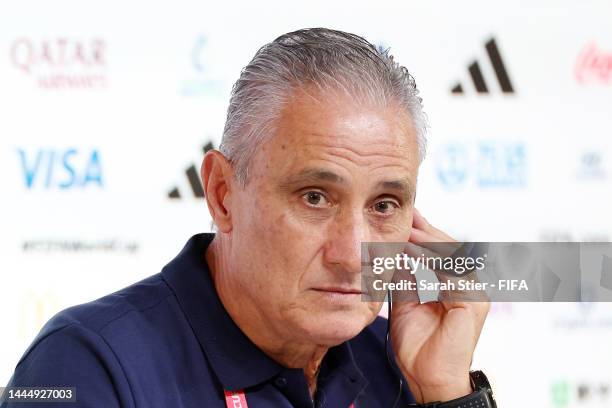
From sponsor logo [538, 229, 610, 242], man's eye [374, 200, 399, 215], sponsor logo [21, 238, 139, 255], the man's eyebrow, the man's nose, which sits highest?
the man's eyebrow

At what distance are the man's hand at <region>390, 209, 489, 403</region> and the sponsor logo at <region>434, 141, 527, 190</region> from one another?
1.52 m

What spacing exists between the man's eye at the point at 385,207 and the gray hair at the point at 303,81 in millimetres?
129

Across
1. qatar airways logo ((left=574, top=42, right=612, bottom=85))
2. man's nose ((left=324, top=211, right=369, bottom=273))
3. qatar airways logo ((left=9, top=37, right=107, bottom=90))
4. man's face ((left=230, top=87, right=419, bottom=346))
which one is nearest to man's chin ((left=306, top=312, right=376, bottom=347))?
man's face ((left=230, top=87, right=419, bottom=346))

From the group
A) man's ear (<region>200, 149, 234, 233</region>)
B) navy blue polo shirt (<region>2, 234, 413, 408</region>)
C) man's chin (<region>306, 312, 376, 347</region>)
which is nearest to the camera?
navy blue polo shirt (<region>2, 234, 413, 408</region>)

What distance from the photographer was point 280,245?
1.73 meters

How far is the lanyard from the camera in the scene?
5.72ft

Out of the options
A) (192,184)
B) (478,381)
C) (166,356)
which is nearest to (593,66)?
(192,184)

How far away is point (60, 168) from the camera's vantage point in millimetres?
3520

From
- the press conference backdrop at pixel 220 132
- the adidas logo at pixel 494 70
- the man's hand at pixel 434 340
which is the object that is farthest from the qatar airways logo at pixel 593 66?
the man's hand at pixel 434 340

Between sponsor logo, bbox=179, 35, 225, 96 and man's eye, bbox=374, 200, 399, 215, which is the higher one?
sponsor logo, bbox=179, 35, 225, 96

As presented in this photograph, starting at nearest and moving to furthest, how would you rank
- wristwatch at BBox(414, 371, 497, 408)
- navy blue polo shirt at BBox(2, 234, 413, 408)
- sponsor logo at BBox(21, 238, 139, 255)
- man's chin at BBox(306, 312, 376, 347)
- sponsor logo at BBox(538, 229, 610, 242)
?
navy blue polo shirt at BBox(2, 234, 413, 408)
man's chin at BBox(306, 312, 376, 347)
wristwatch at BBox(414, 371, 497, 408)
sponsor logo at BBox(21, 238, 139, 255)
sponsor logo at BBox(538, 229, 610, 242)

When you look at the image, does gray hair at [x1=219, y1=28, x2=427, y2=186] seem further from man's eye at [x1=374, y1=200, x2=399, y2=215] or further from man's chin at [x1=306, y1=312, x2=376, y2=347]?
man's chin at [x1=306, y1=312, x2=376, y2=347]

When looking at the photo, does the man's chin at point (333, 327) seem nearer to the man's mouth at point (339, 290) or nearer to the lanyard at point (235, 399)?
the man's mouth at point (339, 290)

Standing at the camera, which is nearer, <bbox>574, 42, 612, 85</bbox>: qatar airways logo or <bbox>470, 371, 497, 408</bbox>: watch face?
<bbox>470, 371, 497, 408</bbox>: watch face
